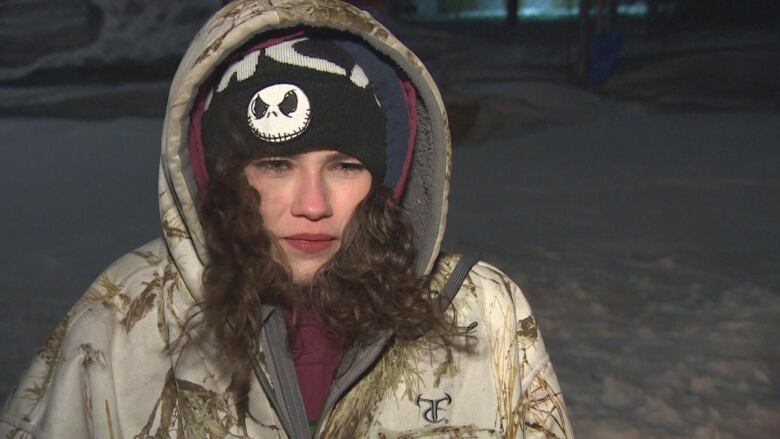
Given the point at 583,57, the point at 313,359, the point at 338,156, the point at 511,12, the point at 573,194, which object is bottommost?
the point at 313,359

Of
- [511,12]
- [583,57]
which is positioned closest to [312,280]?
[583,57]

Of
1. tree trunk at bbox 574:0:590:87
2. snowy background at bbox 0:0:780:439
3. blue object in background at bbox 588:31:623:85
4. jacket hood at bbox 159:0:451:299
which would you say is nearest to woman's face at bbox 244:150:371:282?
jacket hood at bbox 159:0:451:299

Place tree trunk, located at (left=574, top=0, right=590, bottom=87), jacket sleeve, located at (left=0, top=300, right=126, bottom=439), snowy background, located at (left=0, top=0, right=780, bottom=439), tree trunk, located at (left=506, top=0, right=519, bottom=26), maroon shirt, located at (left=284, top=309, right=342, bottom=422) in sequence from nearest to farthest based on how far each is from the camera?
jacket sleeve, located at (left=0, top=300, right=126, bottom=439) → maroon shirt, located at (left=284, top=309, right=342, bottom=422) → snowy background, located at (left=0, top=0, right=780, bottom=439) → tree trunk, located at (left=574, top=0, right=590, bottom=87) → tree trunk, located at (left=506, top=0, right=519, bottom=26)

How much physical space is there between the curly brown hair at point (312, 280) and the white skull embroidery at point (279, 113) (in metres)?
0.05

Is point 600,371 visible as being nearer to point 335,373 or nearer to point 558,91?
point 335,373

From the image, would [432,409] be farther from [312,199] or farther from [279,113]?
[279,113]

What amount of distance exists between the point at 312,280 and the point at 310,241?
3.2 inches

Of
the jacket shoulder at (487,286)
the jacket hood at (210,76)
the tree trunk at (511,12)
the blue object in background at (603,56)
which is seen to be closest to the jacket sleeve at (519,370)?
the jacket shoulder at (487,286)

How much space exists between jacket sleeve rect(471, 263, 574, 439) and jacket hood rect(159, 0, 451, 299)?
0.40ft

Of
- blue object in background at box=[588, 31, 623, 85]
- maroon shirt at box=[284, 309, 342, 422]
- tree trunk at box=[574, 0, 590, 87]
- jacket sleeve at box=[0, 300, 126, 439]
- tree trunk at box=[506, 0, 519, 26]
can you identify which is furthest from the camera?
tree trunk at box=[506, 0, 519, 26]

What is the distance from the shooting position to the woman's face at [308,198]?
130 centimetres

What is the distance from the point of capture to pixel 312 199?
4.20ft

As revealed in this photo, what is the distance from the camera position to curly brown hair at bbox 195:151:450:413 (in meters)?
1.28

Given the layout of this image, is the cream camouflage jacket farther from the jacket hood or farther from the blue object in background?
the blue object in background
